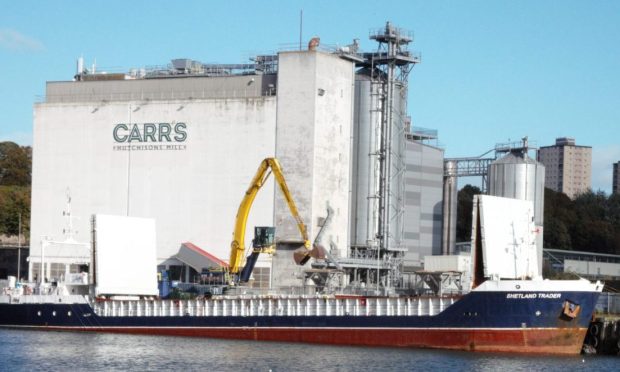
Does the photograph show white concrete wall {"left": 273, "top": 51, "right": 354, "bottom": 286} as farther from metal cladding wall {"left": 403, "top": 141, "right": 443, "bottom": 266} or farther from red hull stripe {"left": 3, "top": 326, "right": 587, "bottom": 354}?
red hull stripe {"left": 3, "top": 326, "right": 587, "bottom": 354}

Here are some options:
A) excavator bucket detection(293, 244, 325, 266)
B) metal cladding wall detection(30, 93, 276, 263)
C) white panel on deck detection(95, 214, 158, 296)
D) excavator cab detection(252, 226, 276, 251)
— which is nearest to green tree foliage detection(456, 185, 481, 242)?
metal cladding wall detection(30, 93, 276, 263)

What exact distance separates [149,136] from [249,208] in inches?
575

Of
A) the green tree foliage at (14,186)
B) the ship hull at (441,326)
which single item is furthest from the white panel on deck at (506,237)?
the green tree foliage at (14,186)

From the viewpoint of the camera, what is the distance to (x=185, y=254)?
293ft

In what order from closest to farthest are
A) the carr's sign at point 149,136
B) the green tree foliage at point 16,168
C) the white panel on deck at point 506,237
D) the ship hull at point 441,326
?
the ship hull at point 441,326
the white panel on deck at point 506,237
the carr's sign at point 149,136
the green tree foliage at point 16,168

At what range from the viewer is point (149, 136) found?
9212 centimetres

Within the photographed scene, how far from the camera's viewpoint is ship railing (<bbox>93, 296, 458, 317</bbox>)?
202 ft

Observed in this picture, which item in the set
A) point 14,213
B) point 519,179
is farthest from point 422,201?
point 14,213

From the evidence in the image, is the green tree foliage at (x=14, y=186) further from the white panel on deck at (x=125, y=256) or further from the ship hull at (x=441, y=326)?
the ship hull at (x=441, y=326)

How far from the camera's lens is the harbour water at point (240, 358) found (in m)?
52.4

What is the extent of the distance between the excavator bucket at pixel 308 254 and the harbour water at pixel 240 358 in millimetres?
17093

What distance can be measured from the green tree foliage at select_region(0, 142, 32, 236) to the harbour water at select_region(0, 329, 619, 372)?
6742cm

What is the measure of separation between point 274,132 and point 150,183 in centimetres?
1133

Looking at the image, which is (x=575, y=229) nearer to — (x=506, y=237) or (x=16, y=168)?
(x=16, y=168)
